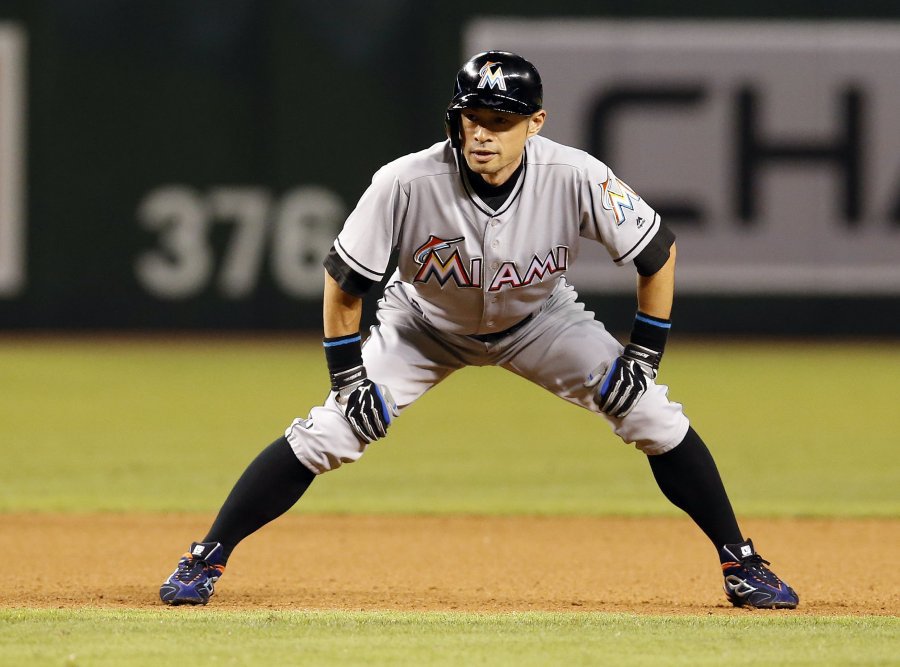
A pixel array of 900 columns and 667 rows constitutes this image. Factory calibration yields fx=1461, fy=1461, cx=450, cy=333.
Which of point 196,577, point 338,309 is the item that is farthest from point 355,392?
point 196,577

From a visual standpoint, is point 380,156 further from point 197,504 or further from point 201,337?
point 197,504

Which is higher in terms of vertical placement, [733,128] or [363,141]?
[733,128]

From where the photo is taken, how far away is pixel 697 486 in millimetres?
4191

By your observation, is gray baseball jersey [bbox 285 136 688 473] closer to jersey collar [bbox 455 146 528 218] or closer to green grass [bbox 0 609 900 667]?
jersey collar [bbox 455 146 528 218]

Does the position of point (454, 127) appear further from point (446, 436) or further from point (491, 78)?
point (446, 436)

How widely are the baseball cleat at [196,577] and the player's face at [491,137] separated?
1.31 metres

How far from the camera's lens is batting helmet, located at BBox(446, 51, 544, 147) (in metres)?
3.92

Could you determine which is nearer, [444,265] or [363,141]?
[444,265]

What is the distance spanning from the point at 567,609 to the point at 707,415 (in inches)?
194

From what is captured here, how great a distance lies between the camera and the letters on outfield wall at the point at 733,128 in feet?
40.8

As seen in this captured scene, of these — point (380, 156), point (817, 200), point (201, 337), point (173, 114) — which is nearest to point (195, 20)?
point (173, 114)

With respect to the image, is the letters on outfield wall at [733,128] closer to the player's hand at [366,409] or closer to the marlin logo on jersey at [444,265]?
the marlin logo on jersey at [444,265]

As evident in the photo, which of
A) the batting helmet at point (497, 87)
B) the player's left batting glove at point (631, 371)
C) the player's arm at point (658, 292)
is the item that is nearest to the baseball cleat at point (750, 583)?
the player's left batting glove at point (631, 371)

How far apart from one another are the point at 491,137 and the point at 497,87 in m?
0.13
